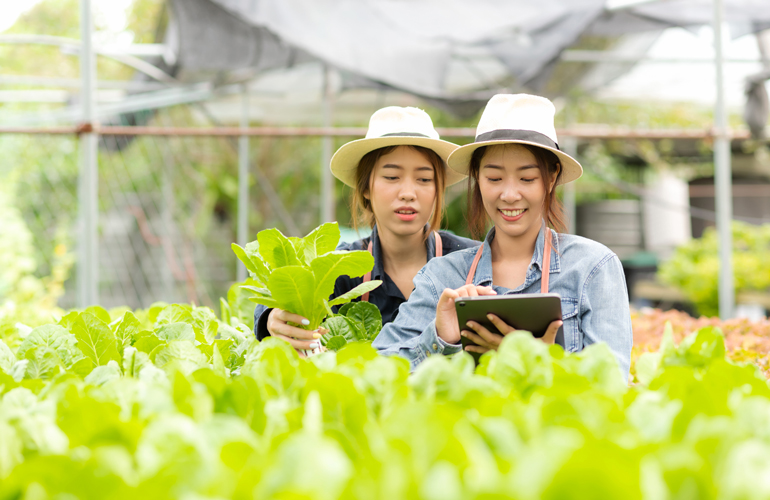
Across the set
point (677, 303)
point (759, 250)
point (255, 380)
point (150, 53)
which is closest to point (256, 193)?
point (150, 53)

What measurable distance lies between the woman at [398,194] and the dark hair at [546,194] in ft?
0.52

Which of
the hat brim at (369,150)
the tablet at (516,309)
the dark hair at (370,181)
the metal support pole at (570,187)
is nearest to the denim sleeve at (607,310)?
the tablet at (516,309)

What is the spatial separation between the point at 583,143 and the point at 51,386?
886 centimetres

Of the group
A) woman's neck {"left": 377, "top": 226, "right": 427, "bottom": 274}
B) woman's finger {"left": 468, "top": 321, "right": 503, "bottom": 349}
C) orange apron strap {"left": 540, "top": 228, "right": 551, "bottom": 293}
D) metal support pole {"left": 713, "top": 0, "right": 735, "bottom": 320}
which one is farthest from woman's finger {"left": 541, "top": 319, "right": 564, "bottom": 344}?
metal support pole {"left": 713, "top": 0, "right": 735, "bottom": 320}

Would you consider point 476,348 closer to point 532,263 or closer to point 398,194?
point 532,263

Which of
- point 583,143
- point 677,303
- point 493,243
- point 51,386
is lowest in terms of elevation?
point 677,303

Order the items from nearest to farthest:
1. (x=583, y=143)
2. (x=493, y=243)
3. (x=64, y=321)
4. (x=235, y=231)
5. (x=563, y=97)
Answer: (x=64, y=321), (x=493, y=243), (x=563, y=97), (x=583, y=143), (x=235, y=231)

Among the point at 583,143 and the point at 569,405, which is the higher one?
the point at 583,143

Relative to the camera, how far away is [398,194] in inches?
79.4

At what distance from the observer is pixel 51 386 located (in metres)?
1.08

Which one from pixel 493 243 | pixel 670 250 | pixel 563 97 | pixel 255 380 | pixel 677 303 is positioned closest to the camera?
pixel 255 380

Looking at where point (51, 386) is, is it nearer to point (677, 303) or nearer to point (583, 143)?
point (677, 303)

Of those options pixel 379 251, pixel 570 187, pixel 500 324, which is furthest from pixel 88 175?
pixel 570 187

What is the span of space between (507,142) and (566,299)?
419 mm
